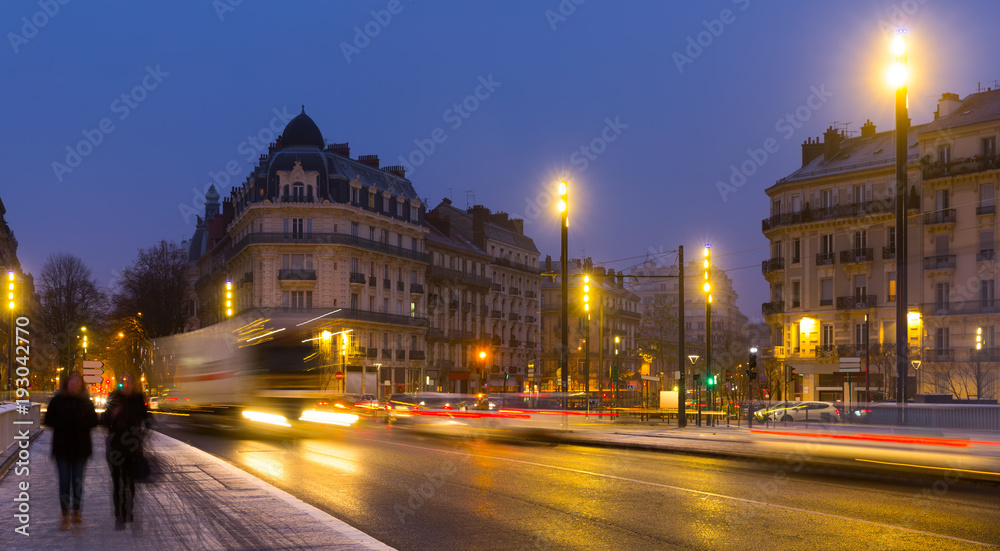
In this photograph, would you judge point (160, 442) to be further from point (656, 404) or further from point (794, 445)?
point (656, 404)

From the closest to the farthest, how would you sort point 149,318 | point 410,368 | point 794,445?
point 794,445
point 149,318
point 410,368

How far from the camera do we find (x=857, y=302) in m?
65.6

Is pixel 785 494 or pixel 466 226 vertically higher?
pixel 466 226

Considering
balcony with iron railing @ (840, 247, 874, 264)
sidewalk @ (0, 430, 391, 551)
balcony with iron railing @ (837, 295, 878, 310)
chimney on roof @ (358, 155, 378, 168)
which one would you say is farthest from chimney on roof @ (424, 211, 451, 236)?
sidewalk @ (0, 430, 391, 551)

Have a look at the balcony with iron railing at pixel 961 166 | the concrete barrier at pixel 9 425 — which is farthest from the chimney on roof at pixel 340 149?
the concrete barrier at pixel 9 425

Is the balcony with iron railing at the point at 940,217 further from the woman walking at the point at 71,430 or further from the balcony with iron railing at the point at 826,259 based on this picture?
the woman walking at the point at 71,430

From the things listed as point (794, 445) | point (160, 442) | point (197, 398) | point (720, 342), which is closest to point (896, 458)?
point (794, 445)

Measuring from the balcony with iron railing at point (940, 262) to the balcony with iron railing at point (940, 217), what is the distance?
2080 millimetres

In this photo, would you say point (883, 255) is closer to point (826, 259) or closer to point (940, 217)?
point (826, 259)

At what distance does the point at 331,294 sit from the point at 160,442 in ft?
164

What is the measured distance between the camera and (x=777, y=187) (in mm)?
70625

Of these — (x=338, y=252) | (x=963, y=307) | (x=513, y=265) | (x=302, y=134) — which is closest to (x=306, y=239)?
(x=338, y=252)

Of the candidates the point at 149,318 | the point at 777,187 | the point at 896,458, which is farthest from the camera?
the point at 149,318

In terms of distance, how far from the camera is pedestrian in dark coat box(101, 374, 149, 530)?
A: 11.2 m
